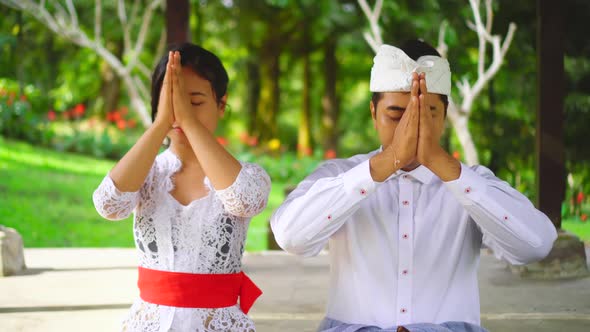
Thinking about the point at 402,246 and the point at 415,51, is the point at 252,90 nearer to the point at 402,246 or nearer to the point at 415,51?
the point at 415,51

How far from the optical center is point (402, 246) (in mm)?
2350

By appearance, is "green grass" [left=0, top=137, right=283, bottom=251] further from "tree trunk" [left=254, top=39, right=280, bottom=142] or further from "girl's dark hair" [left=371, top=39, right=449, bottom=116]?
"girl's dark hair" [left=371, top=39, right=449, bottom=116]

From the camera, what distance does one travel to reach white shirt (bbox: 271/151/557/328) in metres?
2.28

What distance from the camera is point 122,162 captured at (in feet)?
7.64

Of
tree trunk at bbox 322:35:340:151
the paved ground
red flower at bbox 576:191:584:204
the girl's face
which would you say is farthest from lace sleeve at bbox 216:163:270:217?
tree trunk at bbox 322:35:340:151

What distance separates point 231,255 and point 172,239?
187 millimetres

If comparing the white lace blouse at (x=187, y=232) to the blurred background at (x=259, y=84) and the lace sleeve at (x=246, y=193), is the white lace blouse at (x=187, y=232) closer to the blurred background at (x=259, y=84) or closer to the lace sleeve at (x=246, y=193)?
the lace sleeve at (x=246, y=193)

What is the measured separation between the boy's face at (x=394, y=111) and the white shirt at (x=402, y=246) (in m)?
0.16

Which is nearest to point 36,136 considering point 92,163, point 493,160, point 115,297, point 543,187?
point 92,163

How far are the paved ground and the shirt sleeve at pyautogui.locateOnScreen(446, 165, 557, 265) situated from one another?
2.04 m

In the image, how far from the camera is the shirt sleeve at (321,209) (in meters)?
2.20

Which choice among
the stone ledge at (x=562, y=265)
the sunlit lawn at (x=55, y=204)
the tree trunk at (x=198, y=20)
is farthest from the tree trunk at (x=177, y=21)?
the tree trunk at (x=198, y=20)

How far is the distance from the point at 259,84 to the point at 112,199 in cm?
1576

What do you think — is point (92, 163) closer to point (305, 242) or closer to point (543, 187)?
point (543, 187)
